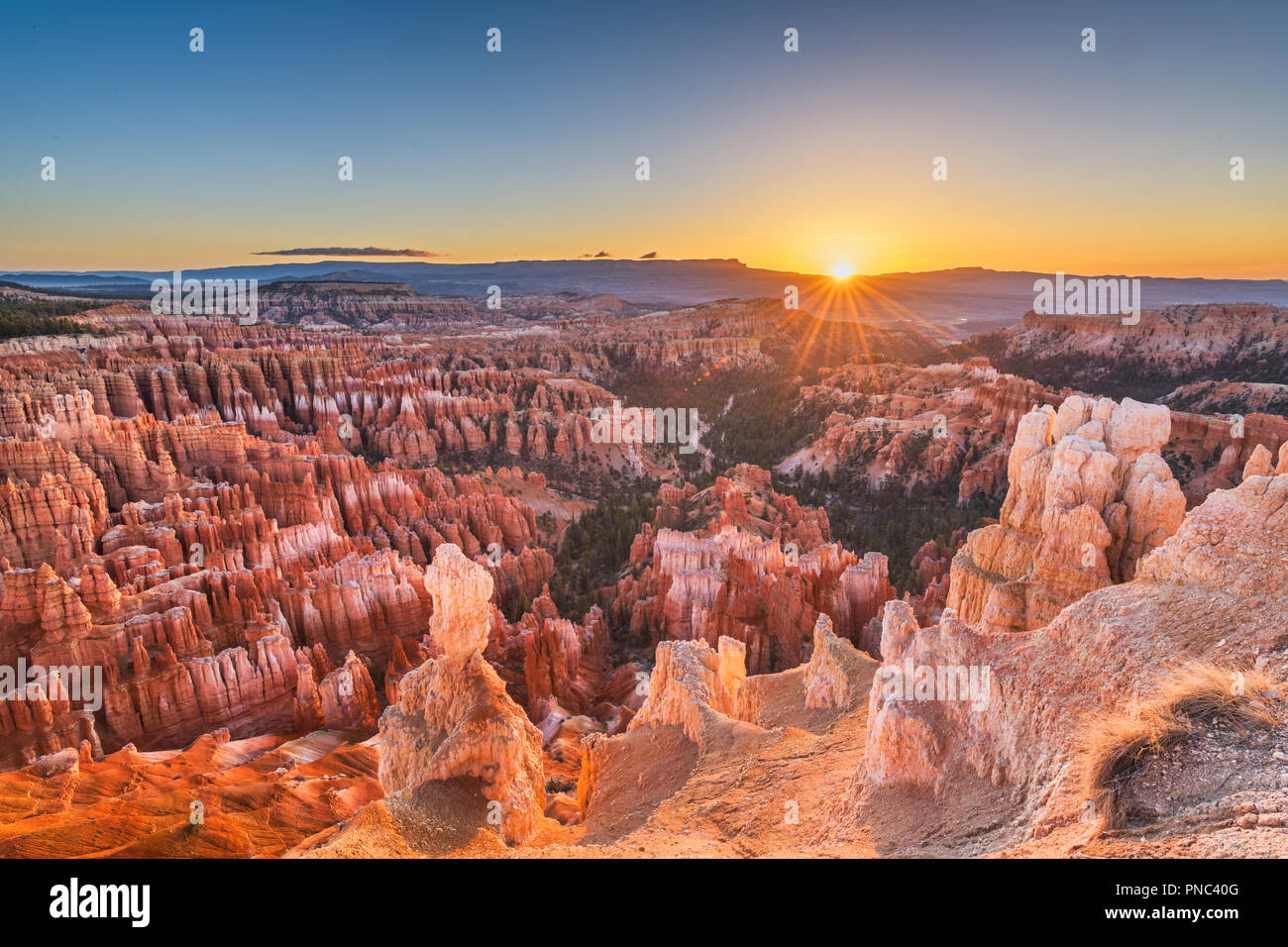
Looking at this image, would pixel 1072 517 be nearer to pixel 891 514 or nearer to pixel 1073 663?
pixel 1073 663

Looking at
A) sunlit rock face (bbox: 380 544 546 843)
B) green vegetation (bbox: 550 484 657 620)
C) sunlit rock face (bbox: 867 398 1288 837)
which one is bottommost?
green vegetation (bbox: 550 484 657 620)

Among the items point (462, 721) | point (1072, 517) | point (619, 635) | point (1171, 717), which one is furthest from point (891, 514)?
point (1171, 717)

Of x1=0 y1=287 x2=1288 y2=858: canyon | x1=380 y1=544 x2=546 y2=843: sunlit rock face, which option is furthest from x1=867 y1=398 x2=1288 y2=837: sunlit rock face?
x1=380 y1=544 x2=546 y2=843: sunlit rock face

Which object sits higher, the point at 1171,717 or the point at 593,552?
the point at 1171,717

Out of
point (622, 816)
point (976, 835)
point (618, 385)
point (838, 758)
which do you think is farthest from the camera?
point (618, 385)

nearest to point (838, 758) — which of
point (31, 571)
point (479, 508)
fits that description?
point (31, 571)

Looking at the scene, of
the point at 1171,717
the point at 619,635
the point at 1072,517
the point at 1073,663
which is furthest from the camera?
the point at 619,635

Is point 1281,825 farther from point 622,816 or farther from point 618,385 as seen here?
point 618,385

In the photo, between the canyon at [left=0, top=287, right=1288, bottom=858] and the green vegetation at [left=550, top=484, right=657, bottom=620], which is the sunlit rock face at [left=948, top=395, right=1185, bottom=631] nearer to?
the canyon at [left=0, top=287, right=1288, bottom=858]

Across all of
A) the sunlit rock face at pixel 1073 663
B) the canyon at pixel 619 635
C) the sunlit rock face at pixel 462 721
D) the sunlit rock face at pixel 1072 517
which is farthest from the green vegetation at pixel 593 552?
the sunlit rock face at pixel 1073 663
